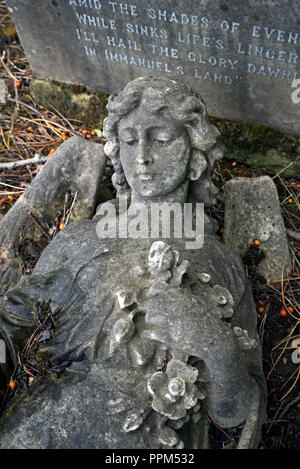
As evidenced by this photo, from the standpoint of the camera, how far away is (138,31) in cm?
375

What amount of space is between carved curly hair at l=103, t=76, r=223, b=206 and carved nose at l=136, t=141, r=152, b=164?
0.18 metres

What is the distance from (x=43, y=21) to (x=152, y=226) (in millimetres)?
2322

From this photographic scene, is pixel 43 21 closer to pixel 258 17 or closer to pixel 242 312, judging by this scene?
pixel 258 17

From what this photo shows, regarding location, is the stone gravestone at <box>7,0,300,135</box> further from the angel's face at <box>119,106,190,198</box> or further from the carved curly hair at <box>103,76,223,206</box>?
the angel's face at <box>119,106,190,198</box>

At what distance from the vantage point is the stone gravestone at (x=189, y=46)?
130 inches

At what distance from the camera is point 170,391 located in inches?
85.0

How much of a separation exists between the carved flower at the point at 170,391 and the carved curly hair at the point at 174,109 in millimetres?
1099

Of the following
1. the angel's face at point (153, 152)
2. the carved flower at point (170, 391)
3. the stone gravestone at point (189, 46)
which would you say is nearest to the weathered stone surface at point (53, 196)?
the angel's face at point (153, 152)

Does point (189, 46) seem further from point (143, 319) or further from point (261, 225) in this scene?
point (143, 319)

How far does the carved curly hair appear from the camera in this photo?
8.32 ft

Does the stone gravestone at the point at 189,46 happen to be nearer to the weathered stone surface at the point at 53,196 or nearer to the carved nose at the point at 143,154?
the weathered stone surface at the point at 53,196

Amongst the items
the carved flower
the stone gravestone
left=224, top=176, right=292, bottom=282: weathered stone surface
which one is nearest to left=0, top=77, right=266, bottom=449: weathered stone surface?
the carved flower

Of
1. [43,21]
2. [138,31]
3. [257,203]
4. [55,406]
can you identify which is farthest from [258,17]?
[55,406]

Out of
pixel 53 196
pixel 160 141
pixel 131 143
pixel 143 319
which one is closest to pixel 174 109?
pixel 160 141
